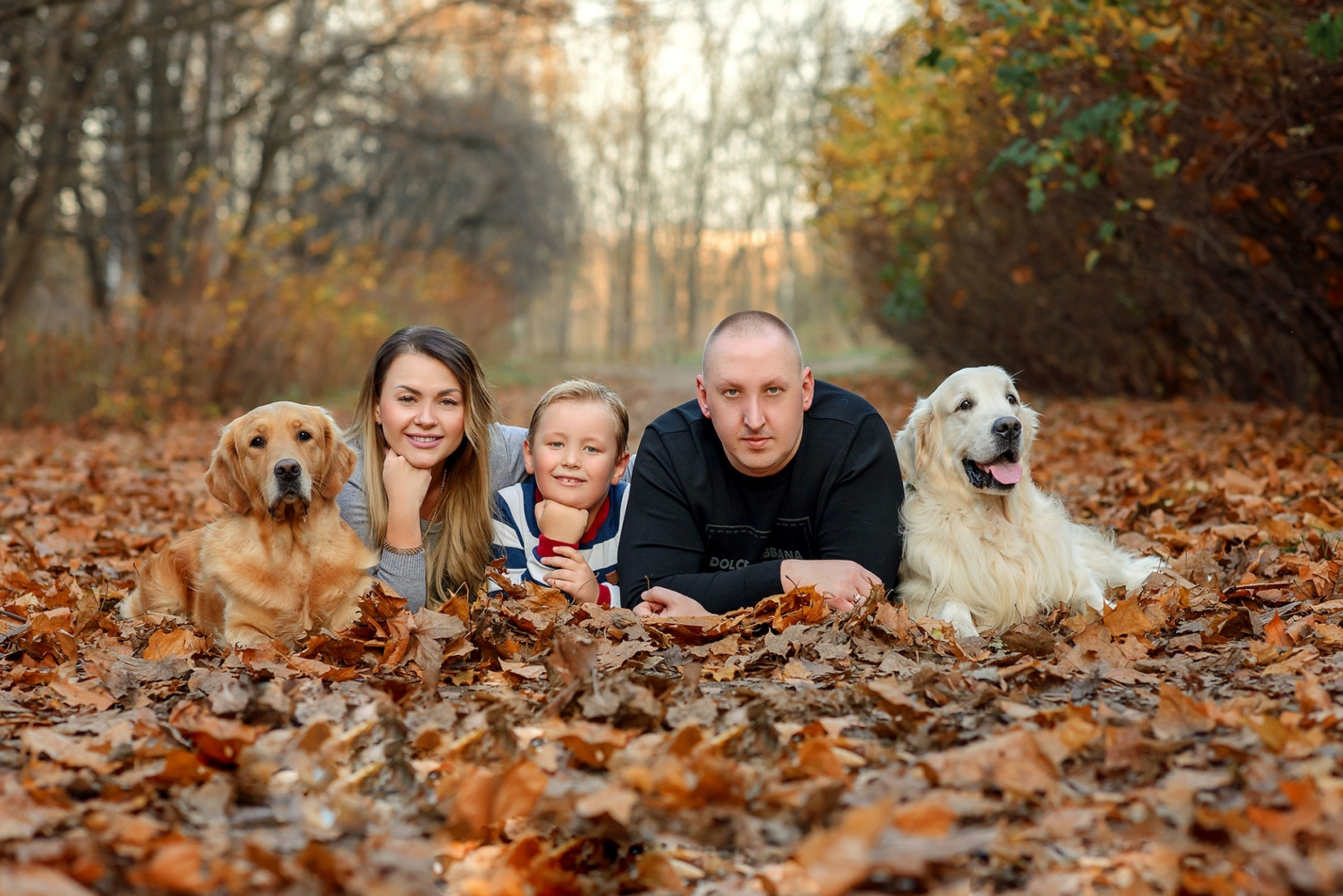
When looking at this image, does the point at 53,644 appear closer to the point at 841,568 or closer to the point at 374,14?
the point at 841,568

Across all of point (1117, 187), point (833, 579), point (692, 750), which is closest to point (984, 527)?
point (833, 579)

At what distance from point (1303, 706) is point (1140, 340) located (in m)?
10.6

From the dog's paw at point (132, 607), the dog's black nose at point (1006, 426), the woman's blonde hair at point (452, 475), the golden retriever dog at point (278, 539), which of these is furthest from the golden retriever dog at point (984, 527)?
the dog's paw at point (132, 607)

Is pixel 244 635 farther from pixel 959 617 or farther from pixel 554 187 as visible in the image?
pixel 554 187

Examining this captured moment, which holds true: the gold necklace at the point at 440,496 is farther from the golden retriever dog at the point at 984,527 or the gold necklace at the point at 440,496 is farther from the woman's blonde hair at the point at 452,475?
the golden retriever dog at the point at 984,527

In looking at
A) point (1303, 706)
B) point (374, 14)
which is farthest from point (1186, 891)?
Answer: point (374, 14)

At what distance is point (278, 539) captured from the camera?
3.95 meters

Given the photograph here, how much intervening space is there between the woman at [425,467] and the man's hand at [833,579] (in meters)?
1.21

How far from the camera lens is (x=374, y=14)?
20172 millimetres

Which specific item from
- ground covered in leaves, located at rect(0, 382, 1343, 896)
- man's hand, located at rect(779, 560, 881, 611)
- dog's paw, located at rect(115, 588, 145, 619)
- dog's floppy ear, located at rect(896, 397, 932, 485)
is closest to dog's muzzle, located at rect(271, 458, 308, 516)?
ground covered in leaves, located at rect(0, 382, 1343, 896)

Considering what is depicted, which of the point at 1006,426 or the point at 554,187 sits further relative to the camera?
the point at 554,187

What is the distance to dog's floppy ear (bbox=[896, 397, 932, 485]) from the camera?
419 cm

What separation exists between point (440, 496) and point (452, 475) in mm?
110

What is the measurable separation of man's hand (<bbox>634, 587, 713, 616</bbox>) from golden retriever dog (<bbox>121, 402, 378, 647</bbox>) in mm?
1018
